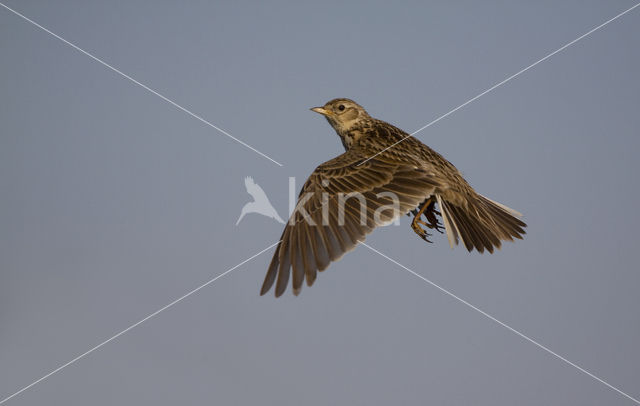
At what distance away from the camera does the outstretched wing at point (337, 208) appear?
478cm

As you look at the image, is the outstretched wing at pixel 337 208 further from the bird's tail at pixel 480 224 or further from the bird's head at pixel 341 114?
the bird's head at pixel 341 114

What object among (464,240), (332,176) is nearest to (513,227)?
(464,240)

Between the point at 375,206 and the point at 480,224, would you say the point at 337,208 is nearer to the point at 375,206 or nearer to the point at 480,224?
the point at 375,206

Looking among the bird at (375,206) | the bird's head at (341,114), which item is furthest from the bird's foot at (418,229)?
the bird's head at (341,114)

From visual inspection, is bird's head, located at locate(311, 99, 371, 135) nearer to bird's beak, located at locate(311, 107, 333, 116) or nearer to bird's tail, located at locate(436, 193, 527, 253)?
bird's beak, located at locate(311, 107, 333, 116)

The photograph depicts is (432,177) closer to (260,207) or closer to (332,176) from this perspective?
(332,176)

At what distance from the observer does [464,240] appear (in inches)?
212

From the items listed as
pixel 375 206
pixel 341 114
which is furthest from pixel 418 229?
pixel 341 114

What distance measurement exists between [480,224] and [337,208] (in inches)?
57.9

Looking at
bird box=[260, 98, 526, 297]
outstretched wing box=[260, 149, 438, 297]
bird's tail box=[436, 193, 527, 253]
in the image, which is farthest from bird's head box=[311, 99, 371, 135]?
bird's tail box=[436, 193, 527, 253]

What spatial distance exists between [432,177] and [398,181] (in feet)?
1.21

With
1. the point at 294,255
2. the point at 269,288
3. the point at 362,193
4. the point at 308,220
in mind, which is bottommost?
the point at 269,288

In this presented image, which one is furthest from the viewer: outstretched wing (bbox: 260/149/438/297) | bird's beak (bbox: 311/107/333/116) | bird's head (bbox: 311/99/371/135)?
bird's head (bbox: 311/99/371/135)

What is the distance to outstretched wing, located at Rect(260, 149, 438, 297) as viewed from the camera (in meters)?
4.78
